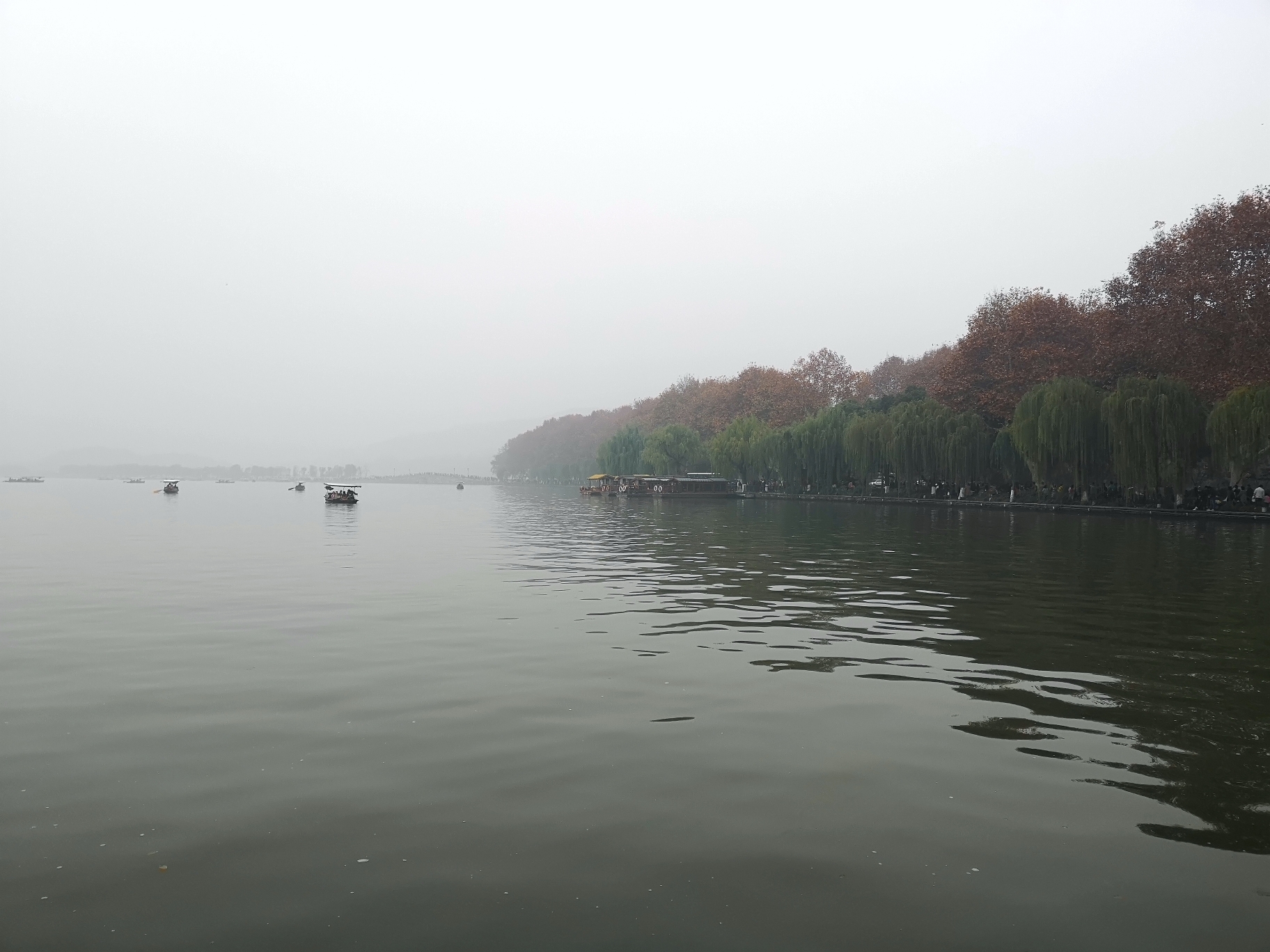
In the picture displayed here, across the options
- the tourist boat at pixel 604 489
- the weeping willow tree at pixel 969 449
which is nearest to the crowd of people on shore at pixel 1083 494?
the weeping willow tree at pixel 969 449

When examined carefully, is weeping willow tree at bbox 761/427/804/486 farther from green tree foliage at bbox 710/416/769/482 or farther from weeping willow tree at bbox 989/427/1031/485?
weeping willow tree at bbox 989/427/1031/485

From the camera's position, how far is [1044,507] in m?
55.4

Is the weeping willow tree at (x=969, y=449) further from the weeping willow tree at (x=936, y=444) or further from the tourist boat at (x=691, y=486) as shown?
the tourist boat at (x=691, y=486)

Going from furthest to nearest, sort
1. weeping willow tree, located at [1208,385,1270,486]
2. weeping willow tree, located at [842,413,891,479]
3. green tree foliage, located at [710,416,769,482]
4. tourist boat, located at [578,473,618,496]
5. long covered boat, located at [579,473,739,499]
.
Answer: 1. tourist boat, located at [578,473,618,496]
2. long covered boat, located at [579,473,739,499]
3. green tree foliage, located at [710,416,769,482]
4. weeping willow tree, located at [842,413,891,479]
5. weeping willow tree, located at [1208,385,1270,486]

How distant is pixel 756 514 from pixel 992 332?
25379mm

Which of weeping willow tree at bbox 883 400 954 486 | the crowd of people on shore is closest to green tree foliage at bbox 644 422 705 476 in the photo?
the crowd of people on shore

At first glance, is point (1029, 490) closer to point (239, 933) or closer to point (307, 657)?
point (307, 657)

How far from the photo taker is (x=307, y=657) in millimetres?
12031

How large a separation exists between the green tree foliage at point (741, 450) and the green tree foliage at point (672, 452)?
861 cm

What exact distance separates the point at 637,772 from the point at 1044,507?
54261 millimetres

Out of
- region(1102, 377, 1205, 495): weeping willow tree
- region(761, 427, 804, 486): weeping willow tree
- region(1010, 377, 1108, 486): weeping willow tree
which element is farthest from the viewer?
region(761, 427, 804, 486): weeping willow tree

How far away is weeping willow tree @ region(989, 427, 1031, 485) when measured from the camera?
5997cm

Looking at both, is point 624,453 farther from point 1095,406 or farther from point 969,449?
point 1095,406

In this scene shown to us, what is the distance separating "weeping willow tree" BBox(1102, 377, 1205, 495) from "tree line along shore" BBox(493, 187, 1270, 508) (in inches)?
3.1
